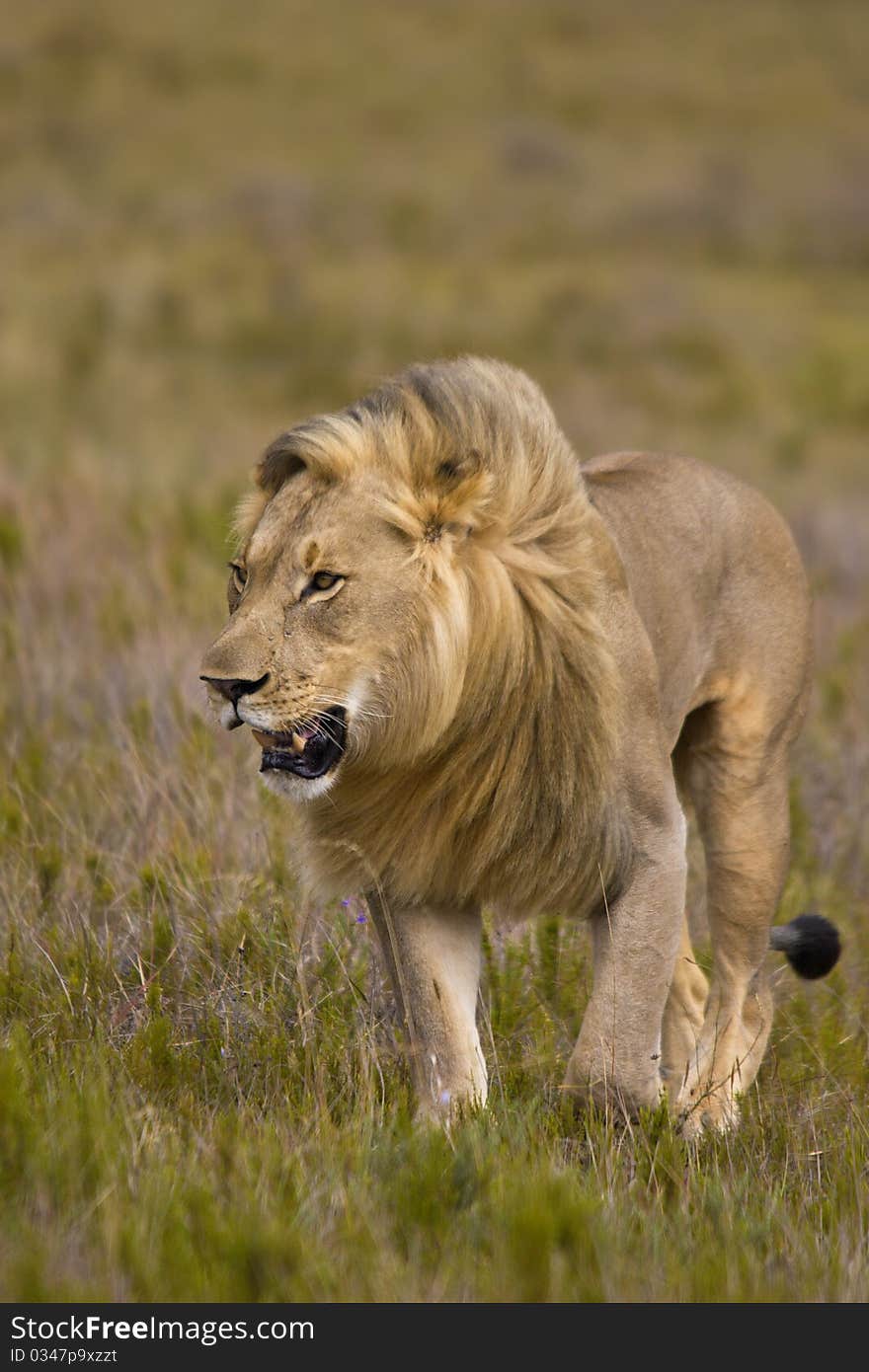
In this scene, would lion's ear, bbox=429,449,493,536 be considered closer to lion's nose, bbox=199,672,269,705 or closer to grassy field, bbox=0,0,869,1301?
lion's nose, bbox=199,672,269,705

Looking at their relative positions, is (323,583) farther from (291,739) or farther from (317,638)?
(291,739)

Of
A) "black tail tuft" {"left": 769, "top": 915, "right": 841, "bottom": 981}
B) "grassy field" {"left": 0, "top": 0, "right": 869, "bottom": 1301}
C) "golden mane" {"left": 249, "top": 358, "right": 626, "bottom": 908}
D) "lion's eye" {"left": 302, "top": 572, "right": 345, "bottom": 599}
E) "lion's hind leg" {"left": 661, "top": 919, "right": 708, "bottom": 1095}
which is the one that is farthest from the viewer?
"lion's hind leg" {"left": 661, "top": 919, "right": 708, "bottom": 1095}

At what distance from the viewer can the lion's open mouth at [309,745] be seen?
342cm

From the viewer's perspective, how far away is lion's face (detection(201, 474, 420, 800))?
3.35 meters

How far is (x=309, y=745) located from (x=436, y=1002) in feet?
2.21

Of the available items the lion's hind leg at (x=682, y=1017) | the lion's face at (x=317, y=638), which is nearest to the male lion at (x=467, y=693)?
the lion's face at (x=317, y=638)

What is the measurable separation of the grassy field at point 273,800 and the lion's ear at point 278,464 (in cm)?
52

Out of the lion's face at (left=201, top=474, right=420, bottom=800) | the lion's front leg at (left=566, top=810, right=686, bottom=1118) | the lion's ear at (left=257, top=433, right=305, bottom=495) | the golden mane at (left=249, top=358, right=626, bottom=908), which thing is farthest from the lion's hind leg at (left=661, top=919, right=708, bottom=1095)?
the lion's ear at (left=257, top=433, right=305, bottom=495)

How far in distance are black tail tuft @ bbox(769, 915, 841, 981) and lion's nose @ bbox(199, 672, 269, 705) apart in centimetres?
186

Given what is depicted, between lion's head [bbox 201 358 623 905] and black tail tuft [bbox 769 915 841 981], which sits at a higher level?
lion's head [bbox 201 358 623 905]

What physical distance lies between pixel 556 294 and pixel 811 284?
16.0 feet

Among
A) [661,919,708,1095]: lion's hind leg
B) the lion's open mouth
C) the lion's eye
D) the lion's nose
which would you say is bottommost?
[661,919,708,1095]: lion's hind leg

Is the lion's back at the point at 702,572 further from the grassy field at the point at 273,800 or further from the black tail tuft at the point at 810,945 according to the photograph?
the grassy field at the point at 273,800

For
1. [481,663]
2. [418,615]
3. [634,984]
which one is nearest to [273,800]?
[634,984]
